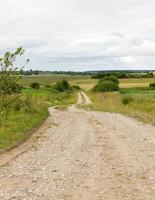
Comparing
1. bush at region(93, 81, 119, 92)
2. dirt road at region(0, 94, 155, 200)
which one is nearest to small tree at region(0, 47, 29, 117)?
dirt road at region(0, 94, 155, 200)

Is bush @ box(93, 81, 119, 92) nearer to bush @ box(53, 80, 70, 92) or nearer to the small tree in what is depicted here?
bush @ box(53, 80, 70, 92)

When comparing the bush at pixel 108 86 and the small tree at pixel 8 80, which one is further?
the bush at pixel 108 86

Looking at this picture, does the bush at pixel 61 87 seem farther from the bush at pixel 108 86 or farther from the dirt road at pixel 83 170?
the dirt road at pixel 83 170

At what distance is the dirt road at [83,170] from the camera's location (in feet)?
27.9

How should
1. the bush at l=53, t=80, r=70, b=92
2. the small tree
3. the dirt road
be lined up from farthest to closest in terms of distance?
the bush at l=53, t=80, r=70, b=92, the small tree, the dirt road

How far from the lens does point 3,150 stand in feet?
45.5

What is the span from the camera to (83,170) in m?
10.8

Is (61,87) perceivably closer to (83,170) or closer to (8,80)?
(8,80)

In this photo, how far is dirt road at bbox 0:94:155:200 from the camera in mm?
8516

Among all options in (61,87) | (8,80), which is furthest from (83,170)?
(61,87)

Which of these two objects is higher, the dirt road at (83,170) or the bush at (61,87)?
the dirt road at (83,170)

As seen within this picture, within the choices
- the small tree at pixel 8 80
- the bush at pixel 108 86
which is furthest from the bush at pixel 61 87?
the small tree at pixel 8 80

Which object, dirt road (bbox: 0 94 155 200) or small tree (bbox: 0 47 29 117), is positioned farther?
small tree (bbox: 0 47 29 117)

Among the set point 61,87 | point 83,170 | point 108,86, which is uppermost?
point 83,170
